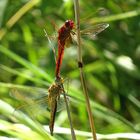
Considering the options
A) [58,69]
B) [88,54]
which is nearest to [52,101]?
[58,69]

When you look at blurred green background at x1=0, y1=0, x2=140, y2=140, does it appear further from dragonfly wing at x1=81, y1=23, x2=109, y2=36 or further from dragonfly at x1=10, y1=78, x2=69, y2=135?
dragonfly wing at x1=81, y1=23, x2=109, y2=36

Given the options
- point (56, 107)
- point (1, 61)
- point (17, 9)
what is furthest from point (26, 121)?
point (1, 61)

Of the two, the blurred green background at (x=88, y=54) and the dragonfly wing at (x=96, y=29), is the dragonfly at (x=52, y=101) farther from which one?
the blurred green background at (x=88, y=54)

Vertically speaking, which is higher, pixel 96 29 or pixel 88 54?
→ pixel 88 54

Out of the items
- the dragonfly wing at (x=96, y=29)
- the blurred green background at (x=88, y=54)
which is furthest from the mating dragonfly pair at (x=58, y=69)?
the blurred green background at (x=88, y=54)

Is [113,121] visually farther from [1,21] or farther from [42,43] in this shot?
[42,43]

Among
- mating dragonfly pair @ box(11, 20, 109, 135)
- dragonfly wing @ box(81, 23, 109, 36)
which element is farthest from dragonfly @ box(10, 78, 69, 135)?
dragonfly wing @ box(81, 23, 109, 36)

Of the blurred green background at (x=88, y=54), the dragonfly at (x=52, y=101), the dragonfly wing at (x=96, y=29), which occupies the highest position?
the blurred green background at (x=88, y=54)

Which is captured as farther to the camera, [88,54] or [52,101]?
[88,54]

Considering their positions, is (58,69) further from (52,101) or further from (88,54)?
(88,54)

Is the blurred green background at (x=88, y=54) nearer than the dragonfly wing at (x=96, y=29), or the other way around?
the dragonfly wing at (x=96, y=29)
